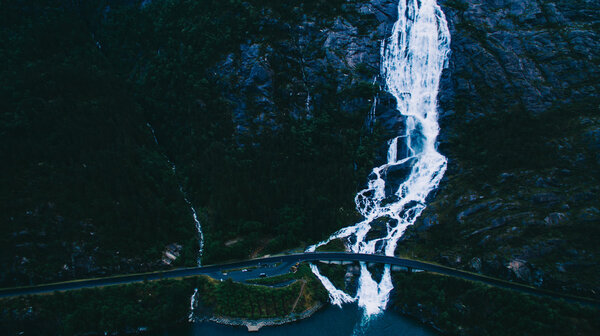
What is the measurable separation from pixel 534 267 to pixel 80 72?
101 metres

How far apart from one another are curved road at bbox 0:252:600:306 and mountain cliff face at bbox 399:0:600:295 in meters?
1.91

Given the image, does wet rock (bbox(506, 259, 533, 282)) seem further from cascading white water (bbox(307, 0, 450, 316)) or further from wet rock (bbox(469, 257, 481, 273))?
cascading white water (bbox(307, 0, 450, 316))

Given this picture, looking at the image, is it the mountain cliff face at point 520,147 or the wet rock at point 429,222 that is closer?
the mountain cliff face at point 520,147

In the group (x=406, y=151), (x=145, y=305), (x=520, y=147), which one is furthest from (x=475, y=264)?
(x=145, y=305)

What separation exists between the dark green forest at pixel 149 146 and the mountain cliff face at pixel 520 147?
20003 millimetres

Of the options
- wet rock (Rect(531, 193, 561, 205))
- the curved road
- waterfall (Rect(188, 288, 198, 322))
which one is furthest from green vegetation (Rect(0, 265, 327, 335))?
wet rock (Rect(531, 193, 561, 205))

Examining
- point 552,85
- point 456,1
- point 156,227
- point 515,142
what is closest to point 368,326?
point 156,227

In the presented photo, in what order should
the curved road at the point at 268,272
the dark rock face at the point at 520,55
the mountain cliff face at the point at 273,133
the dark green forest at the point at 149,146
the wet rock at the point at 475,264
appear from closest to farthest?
the curved road at the point at 268,272 → the wet rock at the point at 475,264 → the mountain cliff face at the point at 273,133 → the dark green forest at the point at 149,146 → the dark rock face at the point at 520,55

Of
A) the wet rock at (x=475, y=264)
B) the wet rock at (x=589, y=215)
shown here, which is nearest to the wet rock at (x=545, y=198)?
the wet rock at (x=589, y=215)

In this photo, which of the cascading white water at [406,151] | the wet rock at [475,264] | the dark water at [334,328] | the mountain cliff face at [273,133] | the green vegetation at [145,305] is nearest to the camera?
the dark water at [334,328]

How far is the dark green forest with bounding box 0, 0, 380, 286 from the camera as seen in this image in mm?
79750

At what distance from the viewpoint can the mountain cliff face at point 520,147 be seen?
7400cm

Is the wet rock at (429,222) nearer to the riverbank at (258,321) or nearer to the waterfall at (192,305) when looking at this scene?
the riverbank at (258,321)

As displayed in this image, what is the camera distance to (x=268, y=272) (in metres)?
80.8
